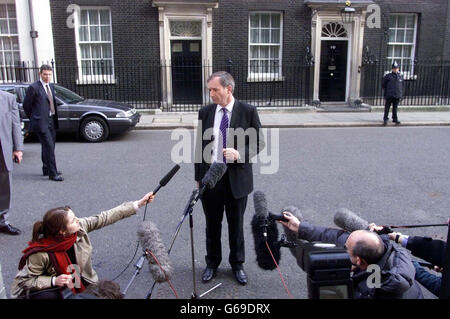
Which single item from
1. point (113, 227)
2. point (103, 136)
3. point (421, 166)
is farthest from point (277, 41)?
point (113, 227)

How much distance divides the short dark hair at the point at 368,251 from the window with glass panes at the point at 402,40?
17.3 metres

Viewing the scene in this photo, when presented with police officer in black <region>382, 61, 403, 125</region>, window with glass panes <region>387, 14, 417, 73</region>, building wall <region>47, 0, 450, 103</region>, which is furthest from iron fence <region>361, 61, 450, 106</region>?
police officer in black <region>382, 61, 403, 125</region>

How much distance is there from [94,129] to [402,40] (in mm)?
13833

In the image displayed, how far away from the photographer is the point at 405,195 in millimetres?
6457

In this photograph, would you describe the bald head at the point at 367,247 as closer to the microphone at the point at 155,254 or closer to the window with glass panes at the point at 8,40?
the microphone at the point at 155,254

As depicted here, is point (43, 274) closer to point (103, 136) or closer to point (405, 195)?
point (405, 195)

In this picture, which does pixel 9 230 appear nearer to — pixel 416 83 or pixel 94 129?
pixel 94 129

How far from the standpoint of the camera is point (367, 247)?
8.39 feet

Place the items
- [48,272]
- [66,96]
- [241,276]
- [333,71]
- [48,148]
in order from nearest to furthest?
1. [48,272]
2. [241,276]
3. [48,148]
4. [66,96]
5. [333,71]

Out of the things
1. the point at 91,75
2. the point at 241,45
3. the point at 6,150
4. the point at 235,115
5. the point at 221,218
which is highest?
the point at 241,45

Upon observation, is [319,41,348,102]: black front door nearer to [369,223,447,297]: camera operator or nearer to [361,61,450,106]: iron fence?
[361,61,450,106]: iron fence

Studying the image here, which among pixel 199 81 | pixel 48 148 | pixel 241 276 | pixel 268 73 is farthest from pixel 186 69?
pixel 241 276

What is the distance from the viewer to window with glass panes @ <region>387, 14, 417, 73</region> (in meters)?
17.9

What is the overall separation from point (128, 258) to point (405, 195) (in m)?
4.30
